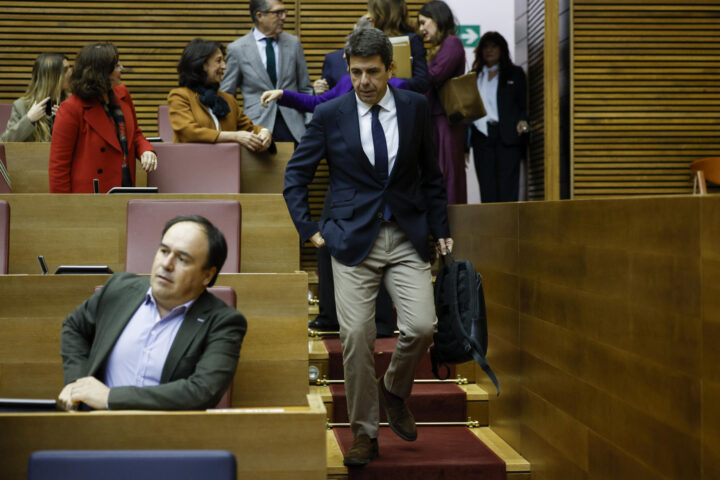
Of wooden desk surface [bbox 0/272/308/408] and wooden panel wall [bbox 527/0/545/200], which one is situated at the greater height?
wooden panel wall [bbox 527/0/545/200]

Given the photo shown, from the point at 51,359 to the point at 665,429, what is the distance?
70.3 inches

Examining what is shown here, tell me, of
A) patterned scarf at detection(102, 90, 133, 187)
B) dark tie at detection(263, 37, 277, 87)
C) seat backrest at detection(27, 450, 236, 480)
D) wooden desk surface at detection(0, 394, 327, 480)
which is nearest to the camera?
seat backrest at detection(27, 450, 236, 480)

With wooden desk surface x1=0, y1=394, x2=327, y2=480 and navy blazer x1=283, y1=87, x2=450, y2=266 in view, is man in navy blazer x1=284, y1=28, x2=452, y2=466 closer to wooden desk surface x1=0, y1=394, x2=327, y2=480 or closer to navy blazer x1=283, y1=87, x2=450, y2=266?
navy blazer x1=283, y1=87, x2=450, y2=266

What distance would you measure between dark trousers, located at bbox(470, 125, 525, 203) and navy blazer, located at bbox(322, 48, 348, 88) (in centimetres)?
159

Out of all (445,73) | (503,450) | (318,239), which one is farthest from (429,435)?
(445,73)

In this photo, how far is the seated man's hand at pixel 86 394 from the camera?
1.93 meters

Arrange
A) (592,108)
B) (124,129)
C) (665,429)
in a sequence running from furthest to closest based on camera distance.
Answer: (592,108), (124,129), (665,429)

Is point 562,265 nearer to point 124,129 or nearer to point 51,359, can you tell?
point 51,359

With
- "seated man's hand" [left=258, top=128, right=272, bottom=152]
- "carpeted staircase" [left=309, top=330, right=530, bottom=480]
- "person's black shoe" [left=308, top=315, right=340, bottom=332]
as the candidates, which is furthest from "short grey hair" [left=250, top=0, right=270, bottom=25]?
"carpeted staircase" [left=309, top=330, right=530, bottom=480]

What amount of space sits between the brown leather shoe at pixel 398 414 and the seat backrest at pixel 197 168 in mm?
1590

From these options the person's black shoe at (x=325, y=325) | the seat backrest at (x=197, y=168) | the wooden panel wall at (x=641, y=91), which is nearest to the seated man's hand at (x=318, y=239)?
the person's black shoe at (x=325, y=325)

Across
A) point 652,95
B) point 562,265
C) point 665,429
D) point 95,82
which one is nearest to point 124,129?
point 95,82

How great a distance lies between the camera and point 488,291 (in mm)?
3660

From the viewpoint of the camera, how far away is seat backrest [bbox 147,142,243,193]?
423 cm
